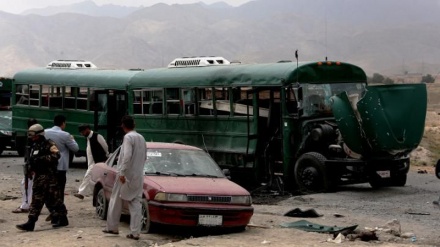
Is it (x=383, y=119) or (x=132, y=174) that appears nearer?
(x=132, y=174)

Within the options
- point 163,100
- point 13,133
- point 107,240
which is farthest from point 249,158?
point 13,133

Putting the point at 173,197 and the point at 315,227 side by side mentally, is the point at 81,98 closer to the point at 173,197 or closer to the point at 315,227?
the point at 315,227

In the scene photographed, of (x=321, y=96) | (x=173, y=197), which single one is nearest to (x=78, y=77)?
(x=321, y=96)

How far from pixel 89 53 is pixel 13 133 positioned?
550 ft

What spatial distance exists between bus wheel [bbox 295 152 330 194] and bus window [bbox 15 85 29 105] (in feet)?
43.2

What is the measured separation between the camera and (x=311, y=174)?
18203 mm

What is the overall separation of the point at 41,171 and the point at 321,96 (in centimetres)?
821

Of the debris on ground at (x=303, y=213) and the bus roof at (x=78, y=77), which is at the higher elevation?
the bus roof at (x=78, y=77)

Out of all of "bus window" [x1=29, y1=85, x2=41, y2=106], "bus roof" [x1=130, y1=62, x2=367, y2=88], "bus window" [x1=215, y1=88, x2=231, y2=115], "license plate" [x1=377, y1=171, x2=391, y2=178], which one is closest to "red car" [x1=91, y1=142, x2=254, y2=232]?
"bus roof" [x1=130, y1=62, x2=367, y2=88]

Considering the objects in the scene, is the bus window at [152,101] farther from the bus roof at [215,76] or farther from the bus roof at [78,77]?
the bus roof at [78,77]

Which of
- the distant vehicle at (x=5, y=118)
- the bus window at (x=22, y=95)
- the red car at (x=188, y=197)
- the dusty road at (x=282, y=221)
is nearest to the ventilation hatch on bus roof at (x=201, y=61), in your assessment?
the dusty road at (x=282, y=221)

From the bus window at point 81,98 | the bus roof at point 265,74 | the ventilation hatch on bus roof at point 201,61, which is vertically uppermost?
the ventilation hatch on bus roof at point 201,61

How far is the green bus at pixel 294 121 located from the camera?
58.8 feet

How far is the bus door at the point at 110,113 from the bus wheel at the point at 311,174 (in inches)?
327
